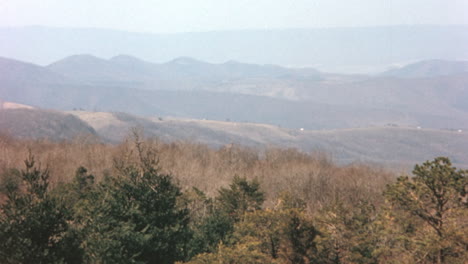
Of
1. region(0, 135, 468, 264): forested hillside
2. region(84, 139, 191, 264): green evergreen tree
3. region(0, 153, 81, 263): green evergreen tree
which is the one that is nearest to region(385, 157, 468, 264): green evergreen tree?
region(0, 135, 468, 264): forested hillside

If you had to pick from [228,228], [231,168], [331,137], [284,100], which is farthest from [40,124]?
[284,100]

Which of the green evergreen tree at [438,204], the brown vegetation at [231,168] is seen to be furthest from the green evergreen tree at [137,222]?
the brown vegetation at [231,168]

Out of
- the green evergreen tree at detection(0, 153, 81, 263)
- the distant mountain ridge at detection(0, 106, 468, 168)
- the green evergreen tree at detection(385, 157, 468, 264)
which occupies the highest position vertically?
the green evergreen tree at detection(385, 157, 468, 264)

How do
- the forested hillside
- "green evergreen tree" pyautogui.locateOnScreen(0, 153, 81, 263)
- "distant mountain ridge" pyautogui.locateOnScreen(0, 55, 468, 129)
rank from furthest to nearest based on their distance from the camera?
1. "distant mountain ridge" pyautogui.locateOnScreen(0, 55, 468, 129)
2. "green evergreen tree" pyautogui.locateOnScreen(0, 153, 81, 263)
3. the forested hillside

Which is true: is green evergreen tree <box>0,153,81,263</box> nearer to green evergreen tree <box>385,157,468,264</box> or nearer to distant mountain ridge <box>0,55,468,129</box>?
green evergreen tree <box>385,157,468,264</box>

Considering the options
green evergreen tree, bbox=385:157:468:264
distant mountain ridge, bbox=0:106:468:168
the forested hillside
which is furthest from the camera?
distant mountain ridge, bbox=0:106:468:168

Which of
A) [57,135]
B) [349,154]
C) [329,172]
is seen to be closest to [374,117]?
[349,154]

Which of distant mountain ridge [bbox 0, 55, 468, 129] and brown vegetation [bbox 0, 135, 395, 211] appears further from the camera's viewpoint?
distant mountain ridge [bbox 0, 55, 468, 129]

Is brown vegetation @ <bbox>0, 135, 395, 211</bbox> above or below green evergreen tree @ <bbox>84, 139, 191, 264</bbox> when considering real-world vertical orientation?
below

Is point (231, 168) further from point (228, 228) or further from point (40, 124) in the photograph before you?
point (40, 124)

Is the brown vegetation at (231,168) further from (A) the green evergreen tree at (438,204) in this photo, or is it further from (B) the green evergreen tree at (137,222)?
(A) the green evergreen tree at (438,204)

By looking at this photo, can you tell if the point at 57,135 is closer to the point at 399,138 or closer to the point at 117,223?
the point at 117,223

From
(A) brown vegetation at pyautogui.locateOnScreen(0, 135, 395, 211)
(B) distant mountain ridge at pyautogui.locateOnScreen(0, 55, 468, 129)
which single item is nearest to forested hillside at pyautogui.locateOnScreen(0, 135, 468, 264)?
(A) brown vegetation at pyautogui.locateOnScreen(0, 135, 395, 211)
